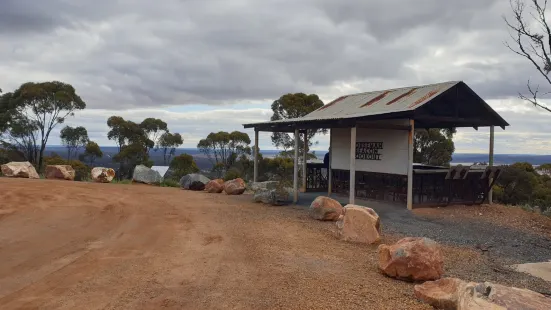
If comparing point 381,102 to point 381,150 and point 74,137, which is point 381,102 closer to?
point 381,150

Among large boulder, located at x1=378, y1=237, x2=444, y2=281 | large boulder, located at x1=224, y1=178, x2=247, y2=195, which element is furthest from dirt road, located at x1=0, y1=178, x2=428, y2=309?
Result: large boulder, located at x1=224, y1=178, x2=247, y2=195

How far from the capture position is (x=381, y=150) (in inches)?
585

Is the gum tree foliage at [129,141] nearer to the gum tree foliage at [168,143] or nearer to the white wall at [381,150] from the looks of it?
the gum tree foliage at [168,143]

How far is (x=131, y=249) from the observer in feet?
23.8

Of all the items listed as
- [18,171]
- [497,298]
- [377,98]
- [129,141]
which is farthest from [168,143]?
[497,298]

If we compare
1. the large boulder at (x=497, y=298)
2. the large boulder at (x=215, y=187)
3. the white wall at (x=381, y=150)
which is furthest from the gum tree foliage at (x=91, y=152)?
the large boulder at (x=497, y=298)

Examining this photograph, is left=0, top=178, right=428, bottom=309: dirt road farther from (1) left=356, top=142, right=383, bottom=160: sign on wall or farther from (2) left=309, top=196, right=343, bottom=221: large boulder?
(1) left=356, top=142, right=383, bottom=160: sign on wall

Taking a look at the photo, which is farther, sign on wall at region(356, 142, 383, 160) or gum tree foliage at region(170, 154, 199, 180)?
gum tree foliage at region(170, 154, 199, 180)

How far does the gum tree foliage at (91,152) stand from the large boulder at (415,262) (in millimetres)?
32261

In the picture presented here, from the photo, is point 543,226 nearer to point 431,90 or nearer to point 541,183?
point 431,90

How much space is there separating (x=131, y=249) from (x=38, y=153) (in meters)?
30.5

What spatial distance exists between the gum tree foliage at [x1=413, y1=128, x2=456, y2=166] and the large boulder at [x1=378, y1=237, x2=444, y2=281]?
2280 cm

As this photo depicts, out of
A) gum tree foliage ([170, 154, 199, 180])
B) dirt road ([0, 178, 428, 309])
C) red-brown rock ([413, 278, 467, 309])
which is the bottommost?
dirt road ([0, 178, 428, 309])

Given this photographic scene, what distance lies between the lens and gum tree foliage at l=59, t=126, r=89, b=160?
33812 millimetres
